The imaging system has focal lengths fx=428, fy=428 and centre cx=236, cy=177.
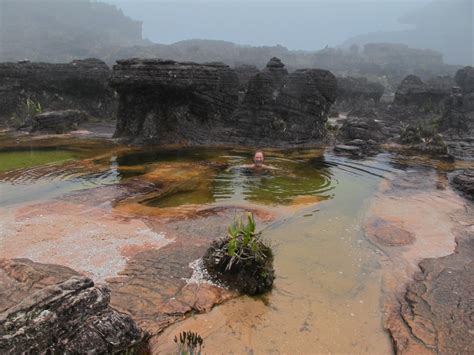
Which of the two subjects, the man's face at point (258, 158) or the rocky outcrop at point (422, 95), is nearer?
the man's face at point (258, 158)

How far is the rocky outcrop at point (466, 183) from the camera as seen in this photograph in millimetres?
12367

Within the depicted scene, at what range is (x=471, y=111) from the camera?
107ft

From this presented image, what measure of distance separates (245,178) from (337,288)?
6.96 metres

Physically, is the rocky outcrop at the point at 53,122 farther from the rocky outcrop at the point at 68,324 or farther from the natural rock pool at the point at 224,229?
the rocky outcrop at the point at 68,324

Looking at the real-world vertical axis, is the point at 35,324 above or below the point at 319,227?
above

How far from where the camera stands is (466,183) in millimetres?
12773

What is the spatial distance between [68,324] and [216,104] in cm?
1827

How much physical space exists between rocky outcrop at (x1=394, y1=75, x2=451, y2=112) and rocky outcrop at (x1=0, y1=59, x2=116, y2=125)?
24.4 meters

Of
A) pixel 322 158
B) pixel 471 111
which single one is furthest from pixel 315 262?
pixel 471 111

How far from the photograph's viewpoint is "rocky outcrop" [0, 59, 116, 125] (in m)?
26.3

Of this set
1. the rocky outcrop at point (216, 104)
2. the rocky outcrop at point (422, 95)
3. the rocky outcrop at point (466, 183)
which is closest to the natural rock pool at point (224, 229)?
the rocky outcrop at point (466, 183)

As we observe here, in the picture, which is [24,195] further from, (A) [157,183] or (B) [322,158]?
(B) [322,158]

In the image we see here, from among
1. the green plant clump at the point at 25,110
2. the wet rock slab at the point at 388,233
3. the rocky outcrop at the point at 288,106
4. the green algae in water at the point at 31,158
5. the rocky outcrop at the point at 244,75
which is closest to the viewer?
the wet rock slab at the point at 388,233

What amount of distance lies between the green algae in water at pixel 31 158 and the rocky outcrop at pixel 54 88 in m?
10.3
